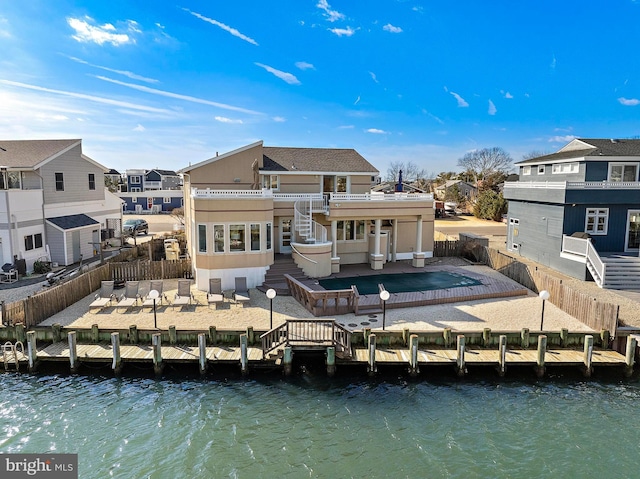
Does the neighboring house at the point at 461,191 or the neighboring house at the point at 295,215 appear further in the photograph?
the neighboring house at the point at 461,191

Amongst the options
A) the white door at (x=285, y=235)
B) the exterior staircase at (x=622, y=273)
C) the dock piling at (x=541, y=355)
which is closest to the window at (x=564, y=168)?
the exterior staircase at (x=622, y=273)

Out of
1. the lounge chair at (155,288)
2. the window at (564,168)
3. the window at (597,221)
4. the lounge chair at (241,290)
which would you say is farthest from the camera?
the window at (564,168)

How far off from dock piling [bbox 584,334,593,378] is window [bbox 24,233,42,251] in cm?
2632

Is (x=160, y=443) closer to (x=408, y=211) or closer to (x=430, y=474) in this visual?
(x=430, y=474)

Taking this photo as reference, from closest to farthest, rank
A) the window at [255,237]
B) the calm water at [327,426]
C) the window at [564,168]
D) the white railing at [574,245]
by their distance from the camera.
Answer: the calm water at [327,426] → the window at [255,237] → the white railing at [574,245] → the window at [564,168]

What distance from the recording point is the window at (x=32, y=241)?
2247cm

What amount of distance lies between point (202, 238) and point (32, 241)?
36.4 feet

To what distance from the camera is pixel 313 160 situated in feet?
87.2

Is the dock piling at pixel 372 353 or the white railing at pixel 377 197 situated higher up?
the white railing at pixel 377 197

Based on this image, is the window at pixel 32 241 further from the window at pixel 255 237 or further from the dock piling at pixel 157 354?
the dock piling at pixel 157 354

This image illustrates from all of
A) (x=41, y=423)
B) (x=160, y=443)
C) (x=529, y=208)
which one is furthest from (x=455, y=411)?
(x=529, y=208)

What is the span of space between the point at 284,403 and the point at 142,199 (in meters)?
57.7

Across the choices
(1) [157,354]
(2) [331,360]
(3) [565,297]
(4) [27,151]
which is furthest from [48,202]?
(3) [565,297]

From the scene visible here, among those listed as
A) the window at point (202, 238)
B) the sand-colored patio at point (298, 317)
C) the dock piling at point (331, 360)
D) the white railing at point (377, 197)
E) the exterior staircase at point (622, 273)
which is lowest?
the dock piling at point (331, 360)
